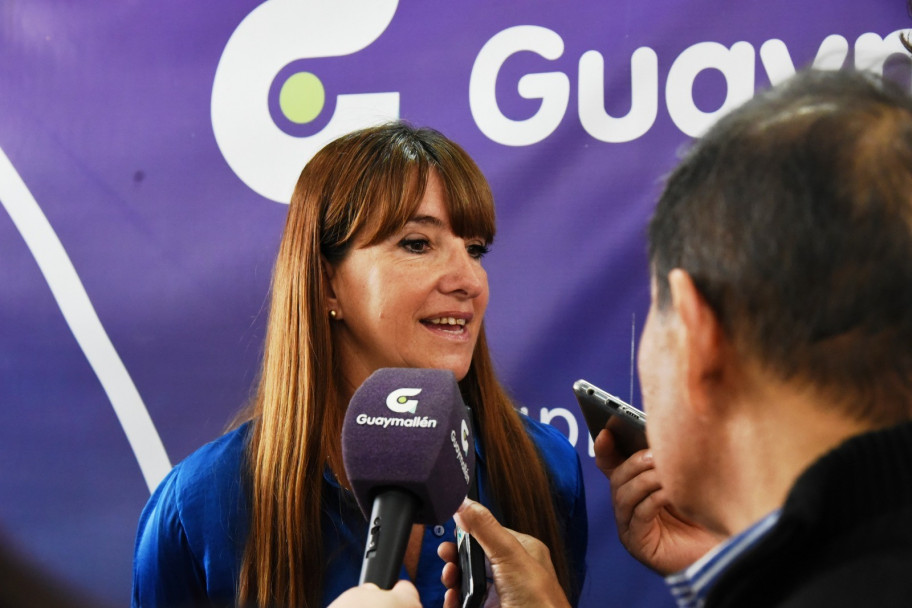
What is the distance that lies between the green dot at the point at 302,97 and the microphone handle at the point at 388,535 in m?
1.46

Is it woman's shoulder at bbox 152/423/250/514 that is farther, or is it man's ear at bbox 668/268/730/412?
woman's shoulder at bbox 152/423/250/514

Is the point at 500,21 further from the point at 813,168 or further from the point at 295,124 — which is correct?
the point at 813,168

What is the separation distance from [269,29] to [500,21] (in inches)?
23.2

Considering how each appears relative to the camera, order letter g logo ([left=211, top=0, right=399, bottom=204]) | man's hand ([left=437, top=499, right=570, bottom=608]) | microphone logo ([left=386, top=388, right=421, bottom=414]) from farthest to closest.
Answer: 1. letter g logo ([left=211, top=0, right=399, bottom=204])
2. man's hand ([left=437, top=499, right=570, bottom=608])
3. microphone logo ([left=386, top=388, right=421, bottom=414])

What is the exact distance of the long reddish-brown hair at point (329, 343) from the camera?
158 centimetres

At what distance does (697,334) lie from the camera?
77 cm

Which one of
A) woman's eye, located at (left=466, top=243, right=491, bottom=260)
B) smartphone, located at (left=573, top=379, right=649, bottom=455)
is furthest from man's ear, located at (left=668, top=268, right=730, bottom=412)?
woman's eye, located at (left=466, top=243, right=491, bottom=260)

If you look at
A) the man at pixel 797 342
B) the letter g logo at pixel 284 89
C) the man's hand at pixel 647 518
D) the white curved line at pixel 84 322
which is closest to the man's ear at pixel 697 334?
the man at pixel 797 342

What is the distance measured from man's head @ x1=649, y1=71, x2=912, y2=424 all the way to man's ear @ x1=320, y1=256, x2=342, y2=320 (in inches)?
40.8

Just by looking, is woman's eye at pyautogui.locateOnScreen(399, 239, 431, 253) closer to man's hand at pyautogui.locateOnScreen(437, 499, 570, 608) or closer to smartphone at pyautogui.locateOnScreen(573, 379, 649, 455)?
smartphone at pyautogui.locateOnScreen(573, 379, 649, 455)

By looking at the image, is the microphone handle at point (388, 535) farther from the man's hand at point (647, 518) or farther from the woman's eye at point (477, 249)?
the woman's eye at point (477, 249)

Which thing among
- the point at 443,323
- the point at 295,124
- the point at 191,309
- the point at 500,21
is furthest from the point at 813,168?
the point at 191,309

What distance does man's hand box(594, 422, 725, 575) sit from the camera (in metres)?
1.62

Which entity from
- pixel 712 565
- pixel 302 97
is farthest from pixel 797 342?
pixel 302 97
